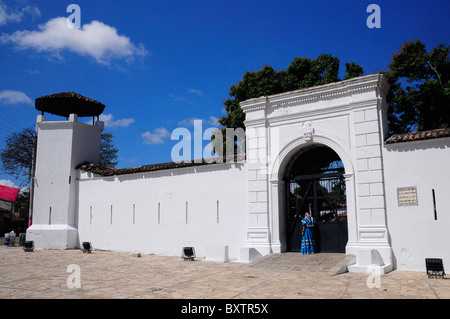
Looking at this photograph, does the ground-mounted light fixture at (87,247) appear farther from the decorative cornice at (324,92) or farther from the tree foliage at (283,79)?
the tree foliage at (283,79)

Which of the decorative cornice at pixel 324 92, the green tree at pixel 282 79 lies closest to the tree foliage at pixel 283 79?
the green tree at pixel 282 79

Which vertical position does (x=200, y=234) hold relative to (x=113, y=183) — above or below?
below

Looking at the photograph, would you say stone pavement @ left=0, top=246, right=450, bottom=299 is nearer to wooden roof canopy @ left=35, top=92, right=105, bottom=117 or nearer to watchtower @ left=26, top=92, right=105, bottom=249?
watchtower @ left=26, top=92, right=105, bottom=249

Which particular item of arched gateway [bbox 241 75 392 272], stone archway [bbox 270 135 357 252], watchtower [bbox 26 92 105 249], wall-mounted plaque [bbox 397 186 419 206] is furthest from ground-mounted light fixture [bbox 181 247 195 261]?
watchtower [bbox 26 92 105 249]

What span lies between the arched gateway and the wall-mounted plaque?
1.47 ft

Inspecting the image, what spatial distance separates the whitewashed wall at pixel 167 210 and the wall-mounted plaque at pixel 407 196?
4.77 metres

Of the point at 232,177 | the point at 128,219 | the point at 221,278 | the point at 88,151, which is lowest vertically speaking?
the point at 221,278

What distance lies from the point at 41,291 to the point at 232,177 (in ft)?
23.5

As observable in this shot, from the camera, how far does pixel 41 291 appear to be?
6.98 meters

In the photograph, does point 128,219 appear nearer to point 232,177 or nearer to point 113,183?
point 113,183

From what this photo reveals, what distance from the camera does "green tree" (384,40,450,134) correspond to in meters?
17.1

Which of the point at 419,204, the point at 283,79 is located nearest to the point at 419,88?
the point at 283,79
